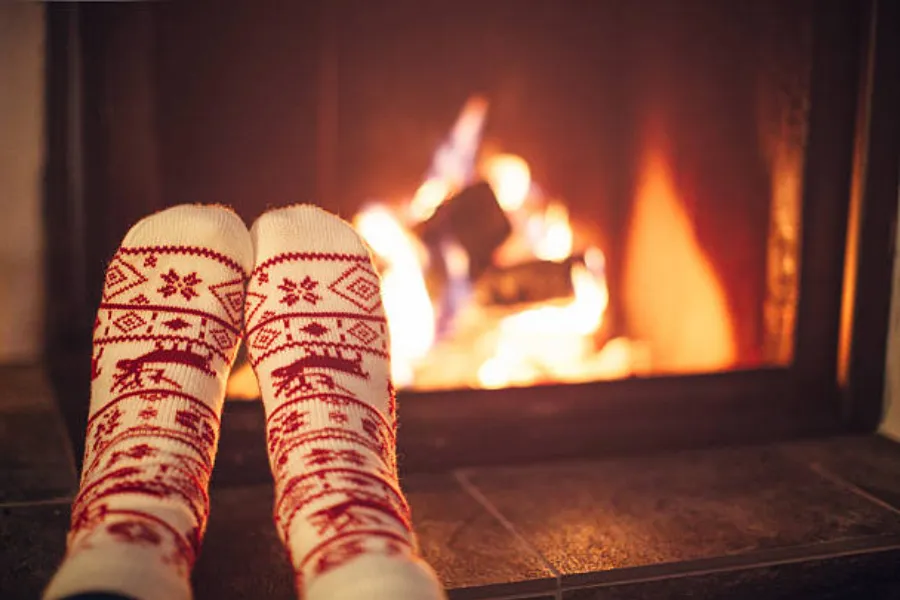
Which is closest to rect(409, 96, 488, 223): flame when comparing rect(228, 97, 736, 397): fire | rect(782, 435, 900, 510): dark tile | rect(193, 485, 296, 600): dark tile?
rect(228, 97, 736, 397): fire

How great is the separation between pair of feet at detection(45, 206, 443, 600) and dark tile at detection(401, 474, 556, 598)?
0.11 m

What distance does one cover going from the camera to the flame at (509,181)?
1347 millimetres

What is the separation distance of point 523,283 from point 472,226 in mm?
117

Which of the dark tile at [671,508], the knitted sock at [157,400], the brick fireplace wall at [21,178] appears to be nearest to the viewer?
the knitted sock at [157,400]

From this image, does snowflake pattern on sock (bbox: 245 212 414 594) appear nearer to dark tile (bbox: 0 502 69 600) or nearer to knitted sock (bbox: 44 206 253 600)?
knitted sock (bbox: 44 206 253 600)

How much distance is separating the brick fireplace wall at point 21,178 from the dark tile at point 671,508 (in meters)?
→ 0.73

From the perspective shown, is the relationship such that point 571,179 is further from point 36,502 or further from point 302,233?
point 36,502

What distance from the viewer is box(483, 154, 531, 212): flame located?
135 cm

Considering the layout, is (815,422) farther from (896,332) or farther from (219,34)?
(219,34)

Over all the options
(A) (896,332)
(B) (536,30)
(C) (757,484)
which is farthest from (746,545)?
(B) (536,30)

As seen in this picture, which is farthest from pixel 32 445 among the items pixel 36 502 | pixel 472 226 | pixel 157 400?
pixel 472 226

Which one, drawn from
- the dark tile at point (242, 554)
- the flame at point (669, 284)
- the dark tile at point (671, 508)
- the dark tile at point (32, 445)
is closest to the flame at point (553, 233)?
the flame at point (669, 284)

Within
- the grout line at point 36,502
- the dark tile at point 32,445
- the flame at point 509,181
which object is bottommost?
the grout line at point 36,502

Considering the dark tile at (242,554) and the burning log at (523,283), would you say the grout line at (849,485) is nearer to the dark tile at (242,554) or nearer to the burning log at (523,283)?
the burning log at (523,283)
